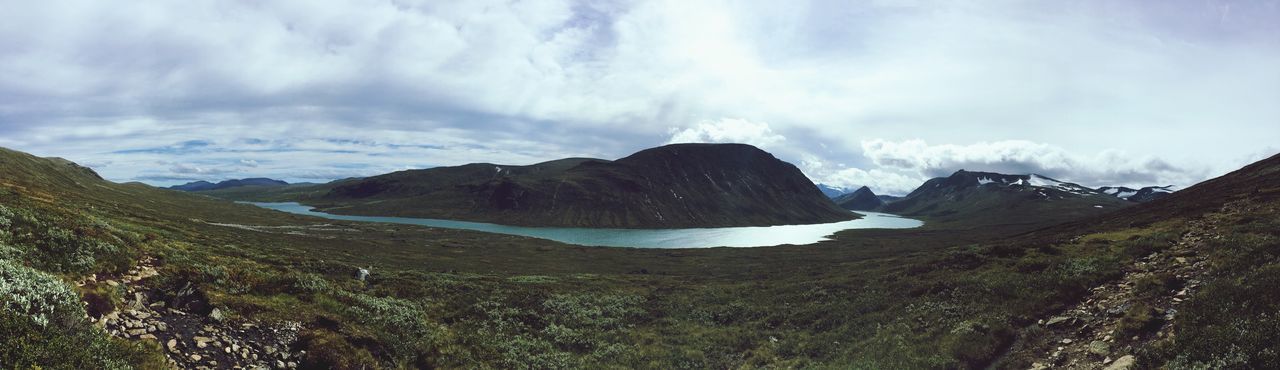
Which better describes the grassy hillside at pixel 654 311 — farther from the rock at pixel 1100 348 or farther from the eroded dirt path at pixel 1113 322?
the rock at pixel 1100 348

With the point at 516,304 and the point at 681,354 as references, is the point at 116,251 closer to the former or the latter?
the point at 516,304

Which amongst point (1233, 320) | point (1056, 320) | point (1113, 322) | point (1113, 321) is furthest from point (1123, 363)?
point (1056, 320)

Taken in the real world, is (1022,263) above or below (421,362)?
above

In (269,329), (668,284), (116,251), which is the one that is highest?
(116,251)

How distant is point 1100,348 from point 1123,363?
1.97m

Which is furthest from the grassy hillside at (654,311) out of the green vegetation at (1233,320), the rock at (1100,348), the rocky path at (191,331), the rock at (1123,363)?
the rock at (1123,363)

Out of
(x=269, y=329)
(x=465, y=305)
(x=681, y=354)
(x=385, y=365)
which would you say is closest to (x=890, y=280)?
(x=681, y=354)

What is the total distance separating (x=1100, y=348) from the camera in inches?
667

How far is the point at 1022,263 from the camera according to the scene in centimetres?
3347

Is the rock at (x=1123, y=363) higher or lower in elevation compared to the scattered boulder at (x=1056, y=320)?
lower

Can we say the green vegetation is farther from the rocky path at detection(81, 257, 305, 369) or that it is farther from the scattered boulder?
the rocky path at detection(81, 257, 305, 369)

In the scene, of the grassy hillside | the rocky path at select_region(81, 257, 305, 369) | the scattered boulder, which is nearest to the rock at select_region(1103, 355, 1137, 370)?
the grassy hillside

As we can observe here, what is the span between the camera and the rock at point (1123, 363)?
14867 millimetres

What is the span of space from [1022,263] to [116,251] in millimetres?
50629
